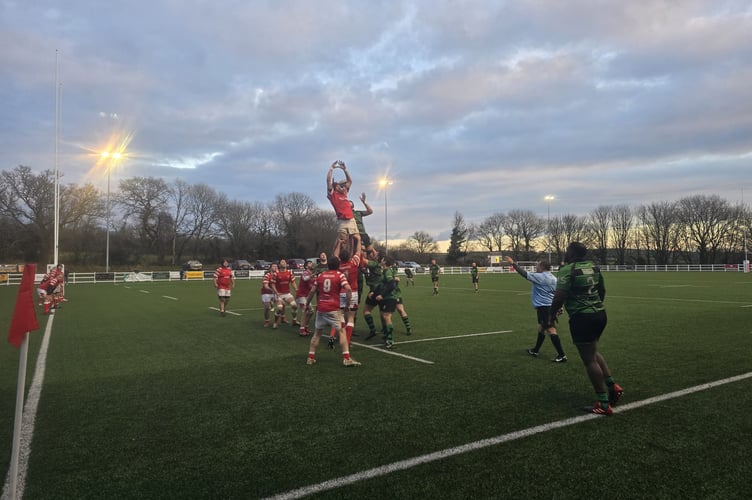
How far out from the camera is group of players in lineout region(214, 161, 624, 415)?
208 inches

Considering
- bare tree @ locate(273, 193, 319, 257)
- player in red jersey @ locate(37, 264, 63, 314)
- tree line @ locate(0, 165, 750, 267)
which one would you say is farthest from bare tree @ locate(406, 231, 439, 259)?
player in red jersey @ locate(37, 264, 63, 314)

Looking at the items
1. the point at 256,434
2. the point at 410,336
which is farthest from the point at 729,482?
the point at 410,336

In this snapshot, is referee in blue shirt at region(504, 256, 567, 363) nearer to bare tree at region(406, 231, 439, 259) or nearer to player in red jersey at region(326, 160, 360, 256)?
player in red jersey at region(326, 160, 360, 256)

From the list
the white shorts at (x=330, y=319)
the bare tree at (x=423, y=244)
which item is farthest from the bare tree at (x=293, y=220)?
the white shorts at (x=330, y=319)

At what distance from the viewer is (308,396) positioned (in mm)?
6129

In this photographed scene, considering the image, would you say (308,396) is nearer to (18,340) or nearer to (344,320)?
(344,320)

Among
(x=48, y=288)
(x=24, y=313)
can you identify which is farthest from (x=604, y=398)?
(x=48, y=288)

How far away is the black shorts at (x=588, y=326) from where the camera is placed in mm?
5211

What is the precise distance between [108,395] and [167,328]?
699 centimetres

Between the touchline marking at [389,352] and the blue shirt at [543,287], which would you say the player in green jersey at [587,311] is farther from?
the touchline marking at [389,352]

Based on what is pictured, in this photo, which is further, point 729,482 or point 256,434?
point 256,434

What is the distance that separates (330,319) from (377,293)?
260cm

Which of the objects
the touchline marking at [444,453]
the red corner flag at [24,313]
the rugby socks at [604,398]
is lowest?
the touchline marking at [444,453]

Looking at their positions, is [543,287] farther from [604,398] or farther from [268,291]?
[268,291]
